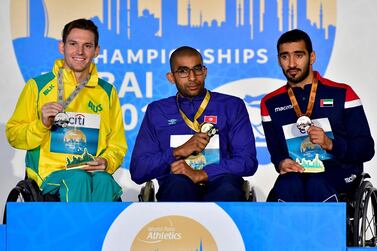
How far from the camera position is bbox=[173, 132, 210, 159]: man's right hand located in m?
5.40

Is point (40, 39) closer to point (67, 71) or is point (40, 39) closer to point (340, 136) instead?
point (67, 71)

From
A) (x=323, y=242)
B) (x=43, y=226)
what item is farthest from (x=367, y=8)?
(x=43, y=226)

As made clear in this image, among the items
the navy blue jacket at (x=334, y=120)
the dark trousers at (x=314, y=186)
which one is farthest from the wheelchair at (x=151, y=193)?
the navy blue jacket at (x=334, y=120)

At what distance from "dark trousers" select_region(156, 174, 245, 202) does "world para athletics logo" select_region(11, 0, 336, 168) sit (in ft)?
3.22

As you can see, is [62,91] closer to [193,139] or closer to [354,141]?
[193,139]

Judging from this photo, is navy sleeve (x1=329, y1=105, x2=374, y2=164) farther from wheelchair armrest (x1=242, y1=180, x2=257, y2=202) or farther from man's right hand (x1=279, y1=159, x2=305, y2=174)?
wheelchair armrest (x1=242, y1=180, x2=257, y2=202)

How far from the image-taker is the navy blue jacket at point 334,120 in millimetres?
5383

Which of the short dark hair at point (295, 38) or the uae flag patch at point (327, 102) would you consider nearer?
the uae flag patch at point (327, 102)

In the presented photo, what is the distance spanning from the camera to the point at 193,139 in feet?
17.8

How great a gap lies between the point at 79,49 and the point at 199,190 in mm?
995

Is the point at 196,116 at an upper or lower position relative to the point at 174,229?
upper

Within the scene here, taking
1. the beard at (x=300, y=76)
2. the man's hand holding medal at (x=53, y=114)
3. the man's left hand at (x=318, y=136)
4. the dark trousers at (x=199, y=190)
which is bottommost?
the dark trousers at (x=199, y=190)

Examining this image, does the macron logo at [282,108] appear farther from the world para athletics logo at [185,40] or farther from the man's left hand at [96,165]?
the man's left hand at [96,165]

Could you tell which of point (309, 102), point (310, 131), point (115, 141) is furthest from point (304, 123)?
point (115, 141)
